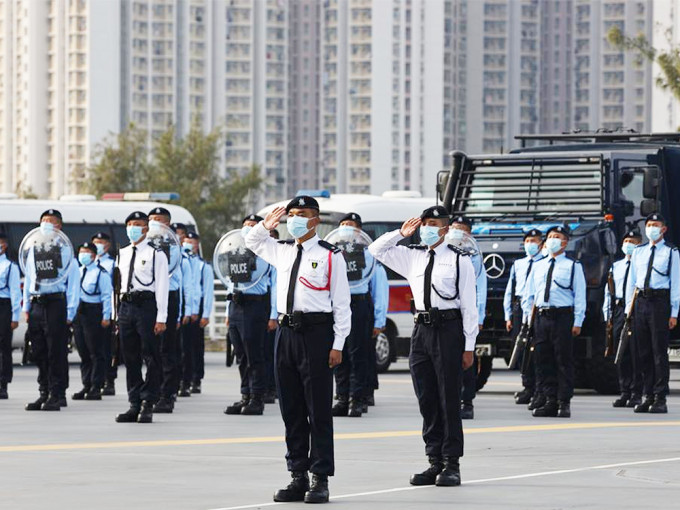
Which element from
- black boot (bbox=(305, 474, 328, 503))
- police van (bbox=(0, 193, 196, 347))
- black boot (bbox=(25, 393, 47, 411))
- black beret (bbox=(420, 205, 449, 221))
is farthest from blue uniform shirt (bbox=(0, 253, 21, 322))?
black boot (bbox=(305, 474, 328, 503))

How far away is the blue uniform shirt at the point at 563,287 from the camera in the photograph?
19.0 metres

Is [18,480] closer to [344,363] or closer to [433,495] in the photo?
[433,495]

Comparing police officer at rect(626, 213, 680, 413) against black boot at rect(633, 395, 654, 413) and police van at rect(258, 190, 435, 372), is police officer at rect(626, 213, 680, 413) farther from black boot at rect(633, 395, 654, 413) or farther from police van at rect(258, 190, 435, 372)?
police van at rect(258, 190, 435, 372)

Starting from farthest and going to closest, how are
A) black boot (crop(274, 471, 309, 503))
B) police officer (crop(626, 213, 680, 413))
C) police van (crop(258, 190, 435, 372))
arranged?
police van (crop(258, 190, 435, 372)), police officer (crop(626, 213, 680, 413)), black boot (crop(274, 471, 309, 503))

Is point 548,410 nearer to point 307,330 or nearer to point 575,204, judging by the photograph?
point 575,204

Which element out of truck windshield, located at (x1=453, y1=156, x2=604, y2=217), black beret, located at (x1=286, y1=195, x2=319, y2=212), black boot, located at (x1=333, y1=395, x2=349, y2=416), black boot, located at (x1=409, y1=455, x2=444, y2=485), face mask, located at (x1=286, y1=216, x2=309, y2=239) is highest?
truck windshield, located at (x1=453, y1=156, x2=604, y2=217)

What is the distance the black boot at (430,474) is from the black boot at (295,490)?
0.94 meters

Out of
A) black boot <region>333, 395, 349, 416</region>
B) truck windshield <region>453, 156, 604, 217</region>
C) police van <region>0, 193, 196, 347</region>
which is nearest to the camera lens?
black boot <region>333, 395, 349, 416</region>

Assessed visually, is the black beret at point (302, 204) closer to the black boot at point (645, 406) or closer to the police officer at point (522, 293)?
the police officer at point (522, 293)

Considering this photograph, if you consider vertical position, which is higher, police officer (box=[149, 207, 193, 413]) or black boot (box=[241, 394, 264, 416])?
police officer (box=[149, 207, 193, 413])

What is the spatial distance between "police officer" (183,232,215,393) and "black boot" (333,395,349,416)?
3.33 m

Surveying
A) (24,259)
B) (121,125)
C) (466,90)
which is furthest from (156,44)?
(24,259)

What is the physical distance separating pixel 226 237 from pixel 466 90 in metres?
145

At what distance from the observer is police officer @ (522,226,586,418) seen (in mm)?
18906
